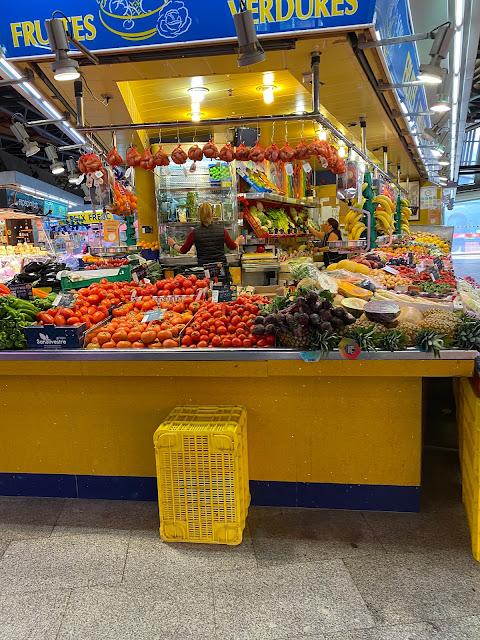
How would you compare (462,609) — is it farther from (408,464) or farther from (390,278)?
(390,278)

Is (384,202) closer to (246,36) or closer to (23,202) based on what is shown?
(246,36)

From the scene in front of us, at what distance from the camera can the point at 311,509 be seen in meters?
3.46

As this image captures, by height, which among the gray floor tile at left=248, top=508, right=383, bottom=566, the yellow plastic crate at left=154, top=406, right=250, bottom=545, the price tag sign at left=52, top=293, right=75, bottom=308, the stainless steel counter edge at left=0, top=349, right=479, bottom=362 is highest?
the price tag sign at left=52, top=293, right=75, bottom=308

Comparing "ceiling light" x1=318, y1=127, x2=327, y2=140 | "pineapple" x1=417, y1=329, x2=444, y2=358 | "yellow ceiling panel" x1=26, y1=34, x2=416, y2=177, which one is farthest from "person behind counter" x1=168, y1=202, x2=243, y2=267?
"pineapple" x1=417, y1=329, x2=444, y2=358

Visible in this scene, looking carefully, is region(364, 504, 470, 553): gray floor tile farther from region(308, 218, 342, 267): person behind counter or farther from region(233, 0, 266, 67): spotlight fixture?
region(308, 218, 342, 267): person behind counter

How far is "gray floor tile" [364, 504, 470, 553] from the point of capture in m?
3.04

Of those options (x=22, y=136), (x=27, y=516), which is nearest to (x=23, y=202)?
(x=22, y=136)

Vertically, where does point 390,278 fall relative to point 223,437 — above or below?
above

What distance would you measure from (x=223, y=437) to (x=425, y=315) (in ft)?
5.22

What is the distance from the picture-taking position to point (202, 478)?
118 inches

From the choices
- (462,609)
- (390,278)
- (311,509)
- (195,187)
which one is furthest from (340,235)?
(462,609)

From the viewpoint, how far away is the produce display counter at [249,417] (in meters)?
3.26

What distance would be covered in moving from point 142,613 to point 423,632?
4.24 feet

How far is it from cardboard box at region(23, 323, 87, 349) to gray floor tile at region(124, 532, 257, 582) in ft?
4.23
